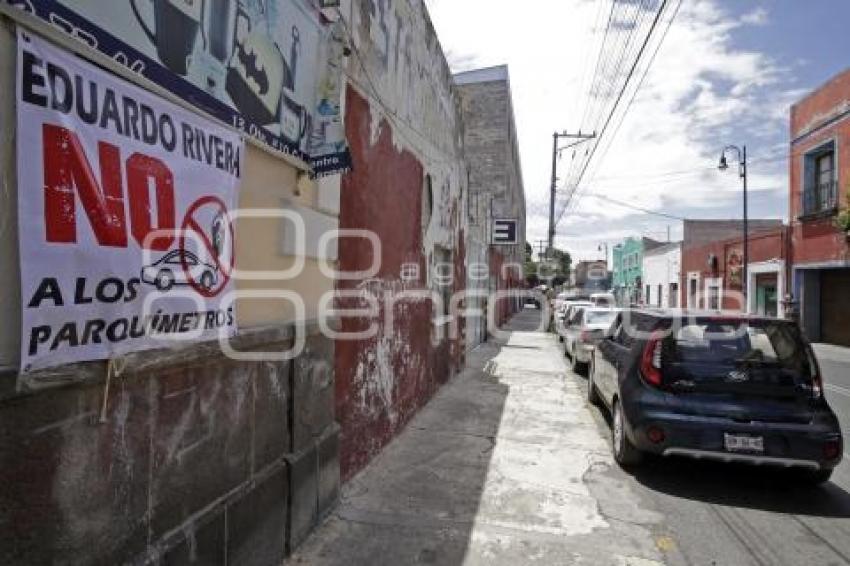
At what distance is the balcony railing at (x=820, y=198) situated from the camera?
20833 mm

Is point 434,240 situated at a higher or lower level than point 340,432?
higher

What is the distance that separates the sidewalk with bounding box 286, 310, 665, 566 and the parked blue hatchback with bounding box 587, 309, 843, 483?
2.30ft

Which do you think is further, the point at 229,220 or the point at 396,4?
the point at 396,4

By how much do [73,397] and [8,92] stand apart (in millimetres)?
995

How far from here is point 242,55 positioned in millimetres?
3180

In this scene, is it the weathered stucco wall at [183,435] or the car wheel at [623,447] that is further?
the car wheel at [623,447]

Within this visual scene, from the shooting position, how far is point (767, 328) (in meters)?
5.67

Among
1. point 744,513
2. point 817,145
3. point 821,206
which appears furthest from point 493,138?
point 744,513

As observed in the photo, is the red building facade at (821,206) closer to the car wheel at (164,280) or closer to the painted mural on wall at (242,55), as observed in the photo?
the painted mural on wall at (242,55)

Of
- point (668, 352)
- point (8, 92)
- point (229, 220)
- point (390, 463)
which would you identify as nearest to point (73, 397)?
point (8, 92)

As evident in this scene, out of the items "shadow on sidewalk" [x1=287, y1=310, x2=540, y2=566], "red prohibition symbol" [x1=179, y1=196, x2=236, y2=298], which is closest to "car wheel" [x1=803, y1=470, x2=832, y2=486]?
"shadow on sidewalk" [x1=287, y1=310, x2=540, y2=566]

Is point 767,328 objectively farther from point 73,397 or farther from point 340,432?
point 73,397

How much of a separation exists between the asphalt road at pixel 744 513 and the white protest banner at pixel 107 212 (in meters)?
3.54

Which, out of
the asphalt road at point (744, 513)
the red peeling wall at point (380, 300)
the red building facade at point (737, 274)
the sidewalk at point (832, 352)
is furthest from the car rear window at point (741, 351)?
the red building facade at point (737, 274)
